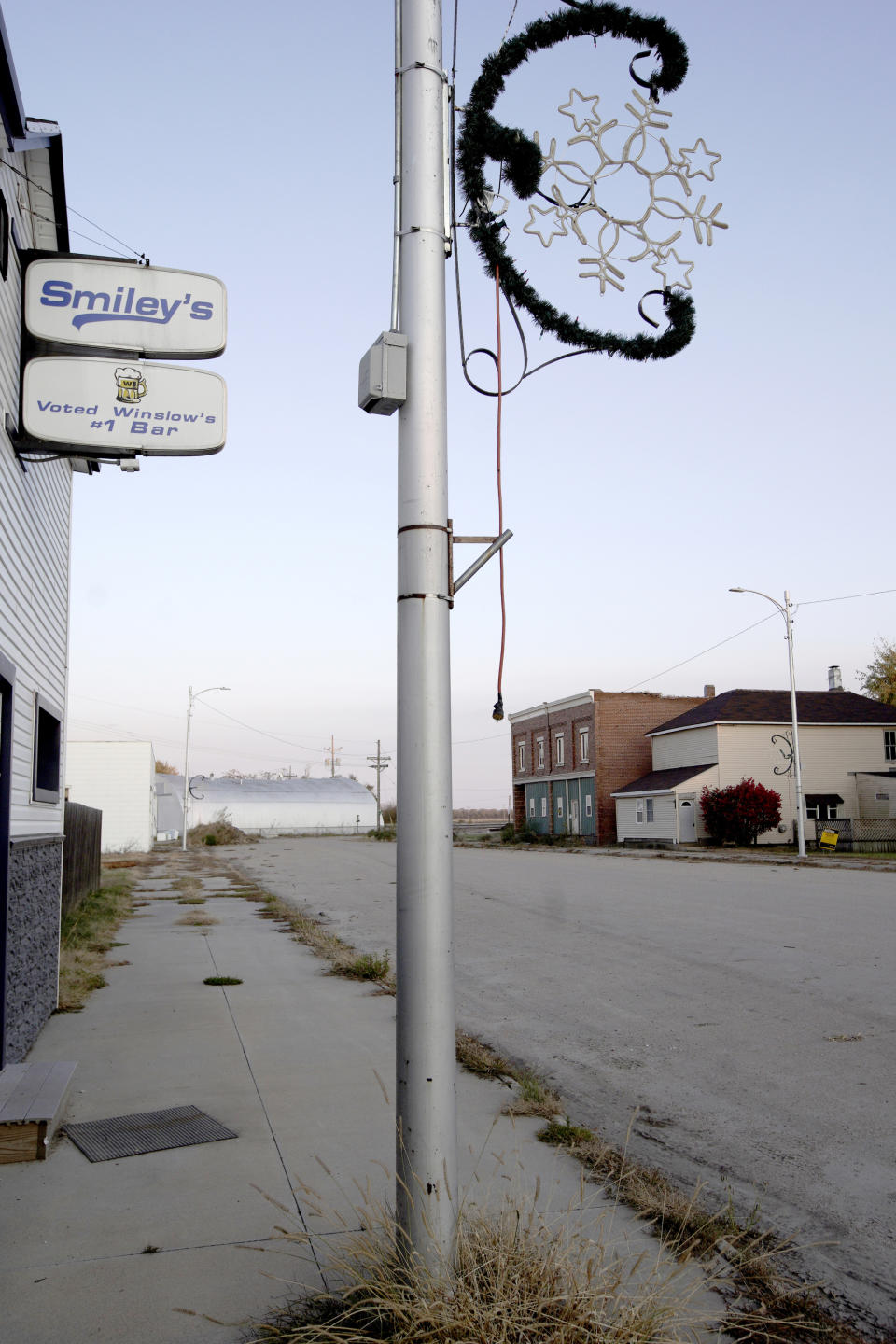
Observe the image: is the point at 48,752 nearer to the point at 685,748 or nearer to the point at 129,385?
the point at 129,385

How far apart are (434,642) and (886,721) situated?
144 feet

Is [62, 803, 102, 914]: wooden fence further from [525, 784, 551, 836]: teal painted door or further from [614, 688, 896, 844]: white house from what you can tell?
[525, 784, 551, 836]: teal painted door

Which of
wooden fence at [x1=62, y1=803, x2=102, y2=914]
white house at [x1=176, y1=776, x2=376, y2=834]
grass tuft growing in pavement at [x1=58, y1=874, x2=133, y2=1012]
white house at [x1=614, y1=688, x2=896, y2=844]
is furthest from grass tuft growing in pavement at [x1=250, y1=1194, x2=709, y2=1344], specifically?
white house at [x1=176, y1=776, x2=376, y2=834]

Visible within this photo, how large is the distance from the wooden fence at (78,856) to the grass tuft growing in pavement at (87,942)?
23 centimetres

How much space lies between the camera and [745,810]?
38.8 meters

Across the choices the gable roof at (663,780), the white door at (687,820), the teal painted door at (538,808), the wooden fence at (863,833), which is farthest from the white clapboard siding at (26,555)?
the teal painted door at (538,808)

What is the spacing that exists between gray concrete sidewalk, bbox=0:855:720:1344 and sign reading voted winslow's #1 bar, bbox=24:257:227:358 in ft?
14.2

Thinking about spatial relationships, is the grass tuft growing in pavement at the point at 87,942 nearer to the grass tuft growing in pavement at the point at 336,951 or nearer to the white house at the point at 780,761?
the grass tuft growing in pavement at the point at 336,951

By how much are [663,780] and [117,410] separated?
39.7m

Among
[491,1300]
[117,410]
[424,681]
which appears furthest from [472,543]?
[117,410]

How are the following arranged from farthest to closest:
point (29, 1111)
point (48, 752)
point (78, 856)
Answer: point (78, 856)
point (48, 752)
point (29, 1111)

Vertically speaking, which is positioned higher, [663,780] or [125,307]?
[125,307]

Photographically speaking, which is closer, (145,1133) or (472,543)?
(472,543)

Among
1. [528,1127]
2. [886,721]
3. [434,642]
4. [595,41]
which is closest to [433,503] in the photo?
[434,642]
